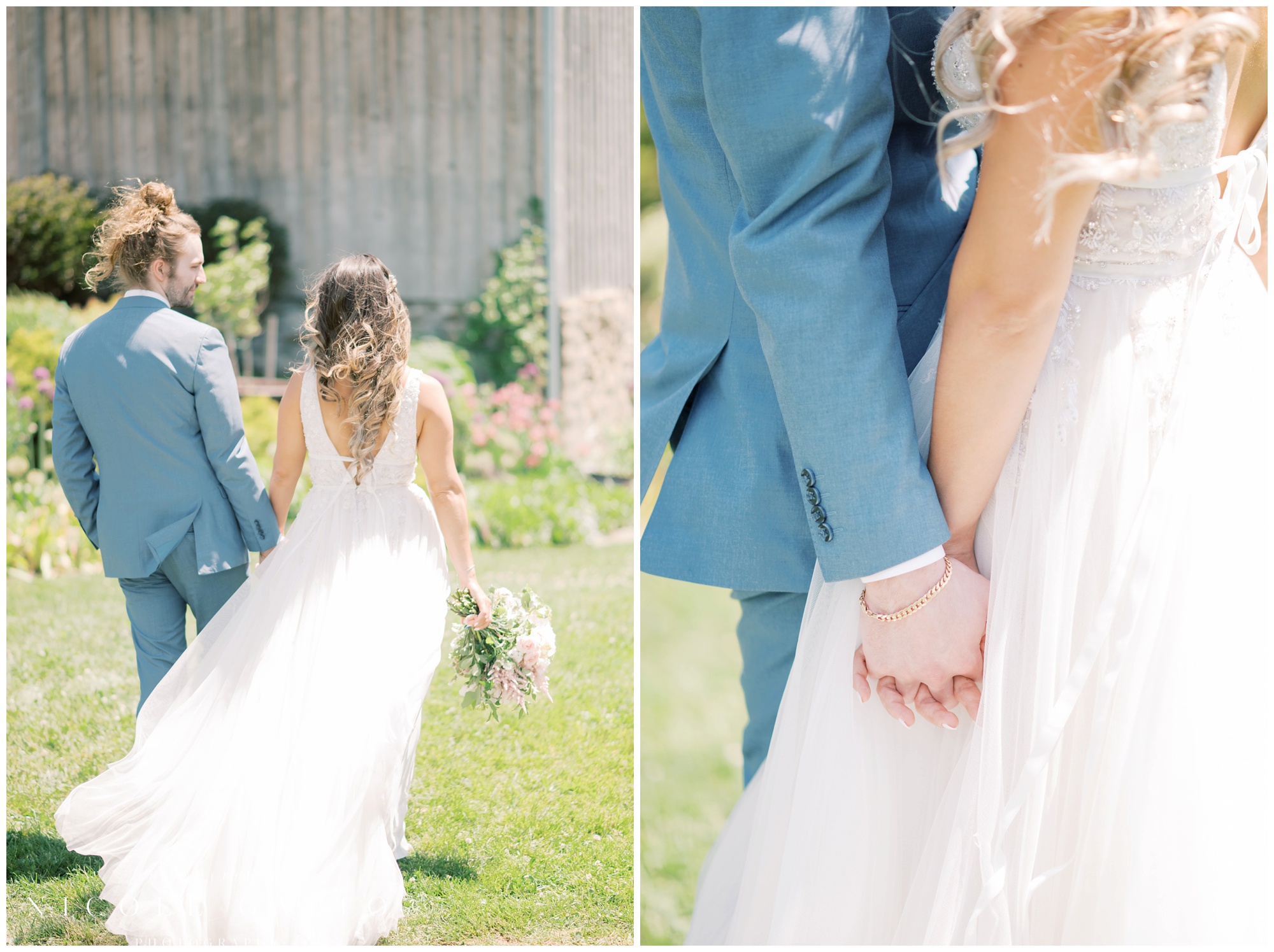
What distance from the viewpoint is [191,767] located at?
265cm

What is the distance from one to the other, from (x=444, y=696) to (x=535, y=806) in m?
1.32

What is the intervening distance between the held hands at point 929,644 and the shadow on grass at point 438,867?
1809 millimetres

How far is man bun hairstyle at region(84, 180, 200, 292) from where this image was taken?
9.05ft

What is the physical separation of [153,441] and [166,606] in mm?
566

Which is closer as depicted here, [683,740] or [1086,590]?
[1086,590]

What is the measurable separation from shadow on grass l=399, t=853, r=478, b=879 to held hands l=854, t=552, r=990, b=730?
1809 mm

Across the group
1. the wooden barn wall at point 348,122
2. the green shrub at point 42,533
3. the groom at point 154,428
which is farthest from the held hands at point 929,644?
the wooden barn wall at point 348,122

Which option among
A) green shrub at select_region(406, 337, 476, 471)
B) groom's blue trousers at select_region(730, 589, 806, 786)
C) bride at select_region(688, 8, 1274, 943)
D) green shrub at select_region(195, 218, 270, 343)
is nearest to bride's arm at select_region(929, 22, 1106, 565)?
bride at select_region(688, 8, 1274, 943)

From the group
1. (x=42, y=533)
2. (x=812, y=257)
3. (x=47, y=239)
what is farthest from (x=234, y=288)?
(x=812, y=257)

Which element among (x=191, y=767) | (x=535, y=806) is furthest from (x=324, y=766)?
(x=535, y=806)

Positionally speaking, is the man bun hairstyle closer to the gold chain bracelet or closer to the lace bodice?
the lace bodice

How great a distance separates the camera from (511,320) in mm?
8891

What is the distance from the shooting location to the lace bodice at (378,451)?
9.55ft

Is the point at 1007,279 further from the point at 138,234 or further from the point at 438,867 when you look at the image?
the point at 138,234
